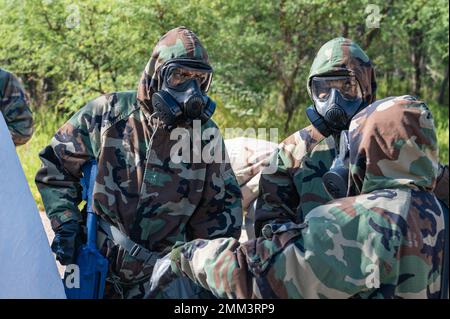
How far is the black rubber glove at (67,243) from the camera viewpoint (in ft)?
13.0

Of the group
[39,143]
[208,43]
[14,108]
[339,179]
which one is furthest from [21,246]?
[208,43]

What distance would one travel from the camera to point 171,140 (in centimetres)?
414

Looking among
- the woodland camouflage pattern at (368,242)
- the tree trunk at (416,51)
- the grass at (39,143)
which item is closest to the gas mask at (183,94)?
the woodland camouflage pattern at (368,242)

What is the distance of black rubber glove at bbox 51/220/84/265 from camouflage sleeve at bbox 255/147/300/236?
87cm

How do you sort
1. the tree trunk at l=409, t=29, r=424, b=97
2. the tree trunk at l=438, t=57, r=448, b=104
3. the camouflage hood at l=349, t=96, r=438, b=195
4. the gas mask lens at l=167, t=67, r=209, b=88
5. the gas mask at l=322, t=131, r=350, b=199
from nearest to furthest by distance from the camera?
the camouflage hood at l=349, t=96, r=438, b=195, the gas mask at l=322, t=131, r=350, b=199, the gas mask lens at l=167, t=67, r=209, b=88, the tree trunk at l=409, t=29, r=424, b=97, the tree trunk at l=438, t=57, r=448, b=104

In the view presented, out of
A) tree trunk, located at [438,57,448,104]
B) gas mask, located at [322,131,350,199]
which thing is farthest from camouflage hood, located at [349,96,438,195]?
tree trunk, located at [438,57,448,104]

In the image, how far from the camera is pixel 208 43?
10453 millimetres

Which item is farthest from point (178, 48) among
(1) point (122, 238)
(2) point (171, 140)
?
(1) point (122, 238)

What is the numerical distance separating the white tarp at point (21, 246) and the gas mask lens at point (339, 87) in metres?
1.81

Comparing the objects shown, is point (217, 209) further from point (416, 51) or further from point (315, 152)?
point (416, 51)

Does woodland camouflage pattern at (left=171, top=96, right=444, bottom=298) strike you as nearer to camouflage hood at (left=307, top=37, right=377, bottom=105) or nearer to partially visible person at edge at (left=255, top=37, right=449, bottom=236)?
partially visible person at edge at (left=255, top=37, right=449, bottom=236)

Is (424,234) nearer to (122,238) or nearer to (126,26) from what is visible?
(122,238)

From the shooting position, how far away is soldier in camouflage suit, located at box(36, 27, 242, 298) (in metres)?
4.02

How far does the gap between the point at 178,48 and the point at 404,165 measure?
175 centimetres
